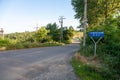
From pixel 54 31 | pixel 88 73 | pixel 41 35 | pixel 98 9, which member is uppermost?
pixel 98 9

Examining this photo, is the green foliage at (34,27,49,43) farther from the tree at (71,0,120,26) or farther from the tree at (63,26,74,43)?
the tree at (71,0,120,26)

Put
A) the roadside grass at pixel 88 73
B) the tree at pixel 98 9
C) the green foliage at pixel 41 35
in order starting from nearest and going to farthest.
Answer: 1. the roadside grass at pixel 88 73
2. the tree at pixel 98 9
3. the green foliage at pixel 41 35

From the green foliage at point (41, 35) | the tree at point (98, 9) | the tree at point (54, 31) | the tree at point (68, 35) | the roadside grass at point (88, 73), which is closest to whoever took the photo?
the roadside grass at point (88, 73)

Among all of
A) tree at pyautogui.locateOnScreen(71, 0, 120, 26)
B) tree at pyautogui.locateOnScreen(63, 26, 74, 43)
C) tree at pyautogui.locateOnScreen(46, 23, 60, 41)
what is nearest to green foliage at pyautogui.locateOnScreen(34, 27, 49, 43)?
tree at pyautogui.locateOnScreen(46, 23, 60, 41)

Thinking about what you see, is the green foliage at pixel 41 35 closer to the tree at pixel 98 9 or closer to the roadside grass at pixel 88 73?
the tree at pixel 98 9

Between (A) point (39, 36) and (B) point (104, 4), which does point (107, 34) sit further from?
(A) point (39, 36)

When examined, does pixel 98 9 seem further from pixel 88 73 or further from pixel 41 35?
pixel 88 73

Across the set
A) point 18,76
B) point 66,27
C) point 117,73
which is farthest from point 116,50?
point 66,27

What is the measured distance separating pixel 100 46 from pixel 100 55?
1908 mm

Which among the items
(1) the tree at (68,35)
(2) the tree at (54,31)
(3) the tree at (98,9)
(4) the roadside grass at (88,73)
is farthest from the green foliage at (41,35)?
(4) the roadside grass at (88,73)

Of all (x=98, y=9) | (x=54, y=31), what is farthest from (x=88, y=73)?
(x=54, y=31)

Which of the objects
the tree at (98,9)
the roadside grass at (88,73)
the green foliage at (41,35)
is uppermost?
the tree at (98,9)

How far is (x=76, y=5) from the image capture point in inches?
1415

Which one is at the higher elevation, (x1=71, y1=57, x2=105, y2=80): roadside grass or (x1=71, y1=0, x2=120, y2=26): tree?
(x1=71, y1=0, x2=120, y2=26): tree
